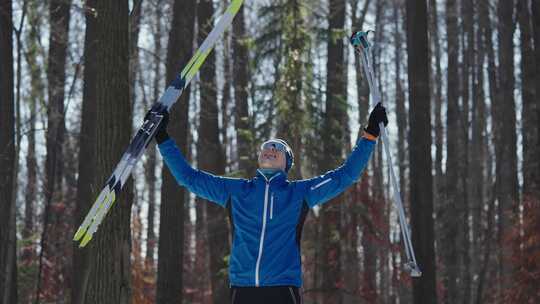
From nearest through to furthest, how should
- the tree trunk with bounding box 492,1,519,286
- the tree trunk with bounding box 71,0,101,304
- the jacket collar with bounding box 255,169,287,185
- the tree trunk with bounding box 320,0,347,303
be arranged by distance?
the jacket collar with bounding box 255,169,287,185
the tree trunk with bounding box 71,0,101,304
the tree trunk with bounding box 320,0,347,303
the tree trunk with bounding box 492,1,519,286

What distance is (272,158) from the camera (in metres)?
5.11

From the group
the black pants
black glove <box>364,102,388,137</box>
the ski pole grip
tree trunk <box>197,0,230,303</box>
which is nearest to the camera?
the black pants

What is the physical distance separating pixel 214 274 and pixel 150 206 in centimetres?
1643

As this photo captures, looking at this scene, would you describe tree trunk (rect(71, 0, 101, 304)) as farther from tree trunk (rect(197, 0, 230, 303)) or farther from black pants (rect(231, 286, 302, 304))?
black pants (rect(231, 286, 302, 304))

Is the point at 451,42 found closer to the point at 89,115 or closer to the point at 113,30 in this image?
the point at 89,115

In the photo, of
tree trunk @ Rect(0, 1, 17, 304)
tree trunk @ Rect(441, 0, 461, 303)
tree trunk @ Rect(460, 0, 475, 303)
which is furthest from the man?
tree trunk @ Rect(460, 0, 475, 303)

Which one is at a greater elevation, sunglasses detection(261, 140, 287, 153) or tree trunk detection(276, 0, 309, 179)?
tree trunk detection(276, 0, 309, 179)

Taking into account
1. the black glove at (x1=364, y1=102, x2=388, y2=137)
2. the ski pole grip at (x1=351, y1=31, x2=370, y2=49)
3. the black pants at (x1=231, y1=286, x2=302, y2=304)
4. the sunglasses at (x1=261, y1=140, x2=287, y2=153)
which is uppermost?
the ski pole grip at (x1=351, y1=31, x2=370, y2=49)

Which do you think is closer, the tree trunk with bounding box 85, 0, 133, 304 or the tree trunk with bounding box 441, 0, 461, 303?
the tree trunk with bounding box 85, 0, 133, 304

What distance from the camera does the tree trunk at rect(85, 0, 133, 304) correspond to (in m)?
7.80

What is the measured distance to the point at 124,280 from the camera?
786 cm

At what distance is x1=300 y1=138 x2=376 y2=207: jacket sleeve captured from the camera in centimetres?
509

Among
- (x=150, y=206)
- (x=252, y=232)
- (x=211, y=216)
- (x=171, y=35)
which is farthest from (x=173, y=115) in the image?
(x=150, y=206)

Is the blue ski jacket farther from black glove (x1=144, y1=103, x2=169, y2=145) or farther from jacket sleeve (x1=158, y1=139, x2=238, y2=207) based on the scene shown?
black glove (x1=144, y1=103, x2=169, y2=145)
